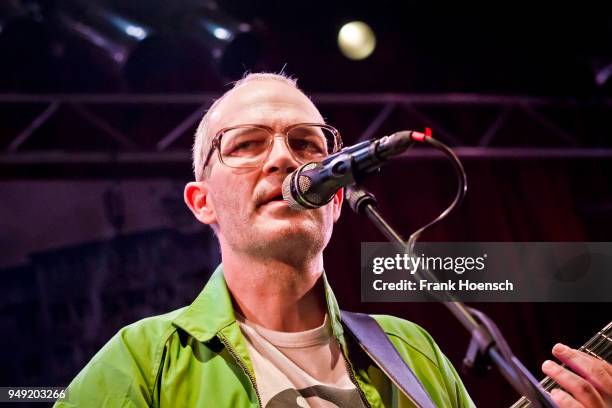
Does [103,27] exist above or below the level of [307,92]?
above

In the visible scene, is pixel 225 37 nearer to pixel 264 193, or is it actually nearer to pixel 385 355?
pixel 264 193

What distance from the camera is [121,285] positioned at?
435 cm

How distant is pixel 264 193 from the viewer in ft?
7.29

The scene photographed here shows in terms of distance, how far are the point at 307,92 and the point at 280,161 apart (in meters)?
2.69

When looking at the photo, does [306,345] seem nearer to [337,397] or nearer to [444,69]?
[337,397]

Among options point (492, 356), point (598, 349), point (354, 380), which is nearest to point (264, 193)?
point (354, 380)

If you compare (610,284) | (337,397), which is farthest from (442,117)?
(337,397)

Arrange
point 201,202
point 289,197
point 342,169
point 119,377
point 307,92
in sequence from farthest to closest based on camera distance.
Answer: point 307,92 < point 201,202 < point 119,377 < point 289,197 < point 342,169

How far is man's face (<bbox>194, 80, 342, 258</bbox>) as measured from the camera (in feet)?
7.22

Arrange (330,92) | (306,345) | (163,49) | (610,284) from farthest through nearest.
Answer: (330,92)
(163,49)
(610,284)
(306,345)

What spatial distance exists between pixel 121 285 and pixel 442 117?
105 inches

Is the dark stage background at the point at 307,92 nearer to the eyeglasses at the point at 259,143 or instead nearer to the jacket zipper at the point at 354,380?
the jacket zipper at the point at 354,380

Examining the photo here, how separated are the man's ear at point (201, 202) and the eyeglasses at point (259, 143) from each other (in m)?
0.24

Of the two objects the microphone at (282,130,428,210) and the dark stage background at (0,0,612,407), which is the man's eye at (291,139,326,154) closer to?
the microphone at (282,130,428,210)
